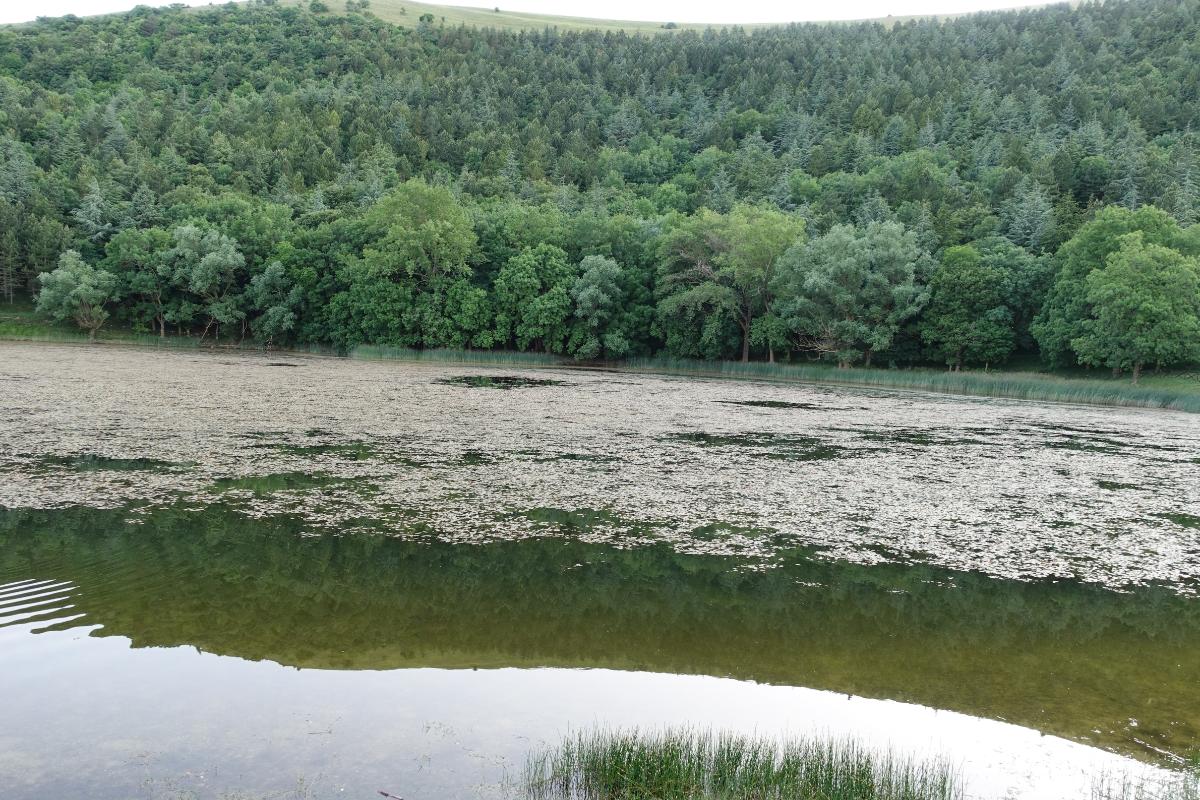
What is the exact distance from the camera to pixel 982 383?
139ft

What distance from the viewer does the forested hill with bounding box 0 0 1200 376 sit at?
53.8 meters

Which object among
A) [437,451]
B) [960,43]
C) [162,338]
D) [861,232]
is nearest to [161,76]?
[162,338]

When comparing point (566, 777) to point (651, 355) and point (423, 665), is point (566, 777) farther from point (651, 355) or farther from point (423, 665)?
point (651, 355)

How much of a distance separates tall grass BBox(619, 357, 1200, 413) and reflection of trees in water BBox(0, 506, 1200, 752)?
109 feet

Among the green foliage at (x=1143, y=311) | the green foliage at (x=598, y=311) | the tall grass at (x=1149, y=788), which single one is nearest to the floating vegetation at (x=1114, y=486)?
the tall grass at (x=1149, y=788)

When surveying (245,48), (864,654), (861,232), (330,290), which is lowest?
(864,654)

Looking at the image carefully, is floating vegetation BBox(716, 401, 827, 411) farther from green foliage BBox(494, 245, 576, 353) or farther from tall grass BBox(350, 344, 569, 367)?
green foliage BBox(494, 245, 576, 353)

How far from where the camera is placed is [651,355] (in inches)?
2483

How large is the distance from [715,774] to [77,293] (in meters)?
70.8

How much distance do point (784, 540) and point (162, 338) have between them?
65.3 metres

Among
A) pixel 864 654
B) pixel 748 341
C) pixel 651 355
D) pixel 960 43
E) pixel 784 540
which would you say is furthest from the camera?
pixel 960 43

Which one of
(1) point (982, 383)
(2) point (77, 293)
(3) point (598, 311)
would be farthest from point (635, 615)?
(2) point (77, 293)

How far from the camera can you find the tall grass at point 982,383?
37.8 meters

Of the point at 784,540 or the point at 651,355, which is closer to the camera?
the point at 784,540
